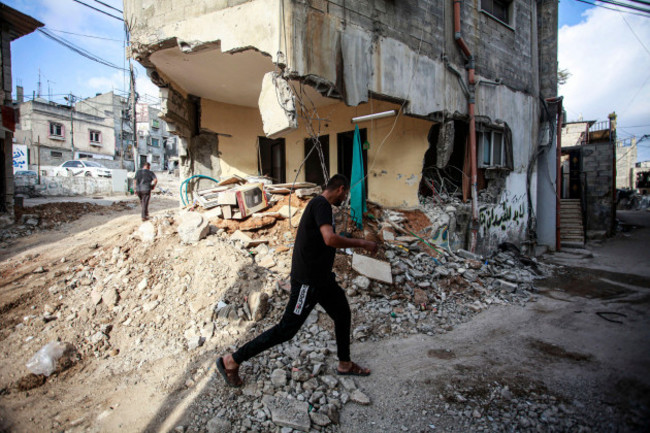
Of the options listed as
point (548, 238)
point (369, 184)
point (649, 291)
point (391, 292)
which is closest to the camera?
point (391, 292)

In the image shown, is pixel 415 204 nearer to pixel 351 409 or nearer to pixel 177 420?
pixel 351 409

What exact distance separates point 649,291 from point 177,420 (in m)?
7.83

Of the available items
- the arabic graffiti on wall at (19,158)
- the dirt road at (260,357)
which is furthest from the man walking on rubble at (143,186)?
the arabic graffiti on wall at (19,158)

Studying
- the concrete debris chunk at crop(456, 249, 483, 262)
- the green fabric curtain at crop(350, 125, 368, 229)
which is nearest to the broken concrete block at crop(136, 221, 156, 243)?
the green fabric curtain at crop(350, 125, 368, 229)

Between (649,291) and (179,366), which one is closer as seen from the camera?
(179,366)

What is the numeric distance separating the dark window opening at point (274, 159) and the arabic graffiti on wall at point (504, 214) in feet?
17.9

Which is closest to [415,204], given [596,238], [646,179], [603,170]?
[596,238]

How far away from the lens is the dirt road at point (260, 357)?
224 cm

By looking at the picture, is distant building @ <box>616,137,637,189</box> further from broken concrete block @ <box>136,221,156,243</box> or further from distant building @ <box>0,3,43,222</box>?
distant building @ <box>0,3,43,222</box>

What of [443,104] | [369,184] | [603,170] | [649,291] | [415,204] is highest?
[443,104]

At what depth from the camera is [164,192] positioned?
18000mm

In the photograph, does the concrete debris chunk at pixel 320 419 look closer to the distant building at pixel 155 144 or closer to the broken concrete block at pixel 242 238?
the broken concrete block at pixel 242 238

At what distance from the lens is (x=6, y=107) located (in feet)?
26.8

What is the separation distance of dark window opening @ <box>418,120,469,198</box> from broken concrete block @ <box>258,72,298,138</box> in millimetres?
3689
